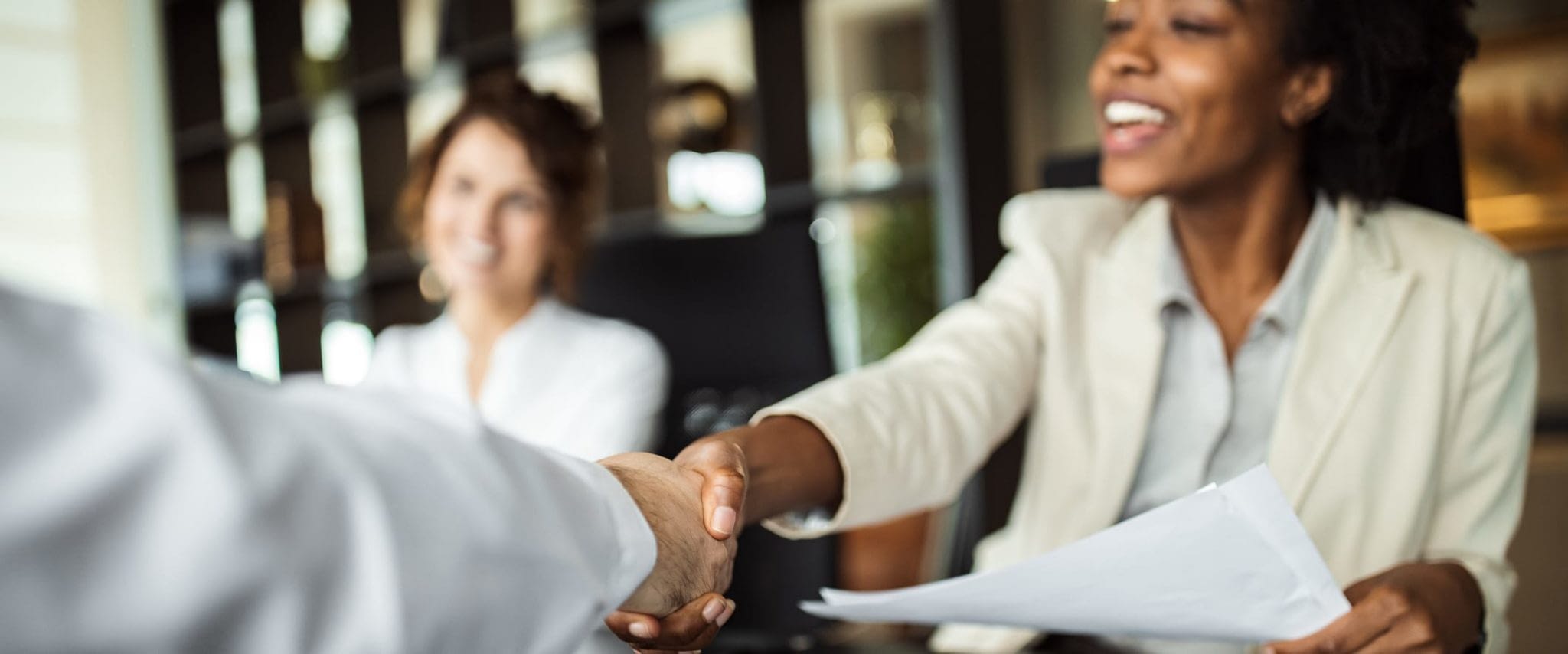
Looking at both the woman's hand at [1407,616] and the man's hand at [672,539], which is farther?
the woman's hand at [1407,616]

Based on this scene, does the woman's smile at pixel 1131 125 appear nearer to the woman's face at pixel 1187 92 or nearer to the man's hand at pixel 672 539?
the woman's face at pixel 1187 92

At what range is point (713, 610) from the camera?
2.25ft

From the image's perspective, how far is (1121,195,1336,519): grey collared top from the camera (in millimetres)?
1225

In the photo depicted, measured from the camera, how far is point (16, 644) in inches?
12.0

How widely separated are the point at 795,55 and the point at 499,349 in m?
1.07

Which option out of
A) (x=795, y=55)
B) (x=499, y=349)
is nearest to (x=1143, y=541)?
(x=499, y=349)

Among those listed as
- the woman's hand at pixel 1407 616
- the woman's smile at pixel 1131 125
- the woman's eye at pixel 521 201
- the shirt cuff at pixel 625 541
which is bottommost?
the woman's hand at pixel 1407 616

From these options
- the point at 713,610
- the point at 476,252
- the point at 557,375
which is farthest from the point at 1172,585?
the point at 476,252

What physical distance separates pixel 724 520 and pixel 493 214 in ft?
4.84

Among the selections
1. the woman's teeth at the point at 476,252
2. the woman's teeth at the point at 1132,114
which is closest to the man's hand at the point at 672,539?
the woman's teeth at the point at 1132,114

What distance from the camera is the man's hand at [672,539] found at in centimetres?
64

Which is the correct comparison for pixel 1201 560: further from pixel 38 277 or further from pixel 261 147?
pixel 38 277

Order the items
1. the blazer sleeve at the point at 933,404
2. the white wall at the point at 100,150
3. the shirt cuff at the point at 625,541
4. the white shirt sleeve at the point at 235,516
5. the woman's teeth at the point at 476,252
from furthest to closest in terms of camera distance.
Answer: the white wall at the point at 100,150 → the woman's teeth at the point at 476,252 → the blazer sleeve at the point at 933,404 → the shirt cuff at the point at 625,541 → the white shirt sleeve at the point at 235,516

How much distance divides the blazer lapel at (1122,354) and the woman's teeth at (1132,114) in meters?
0.13
